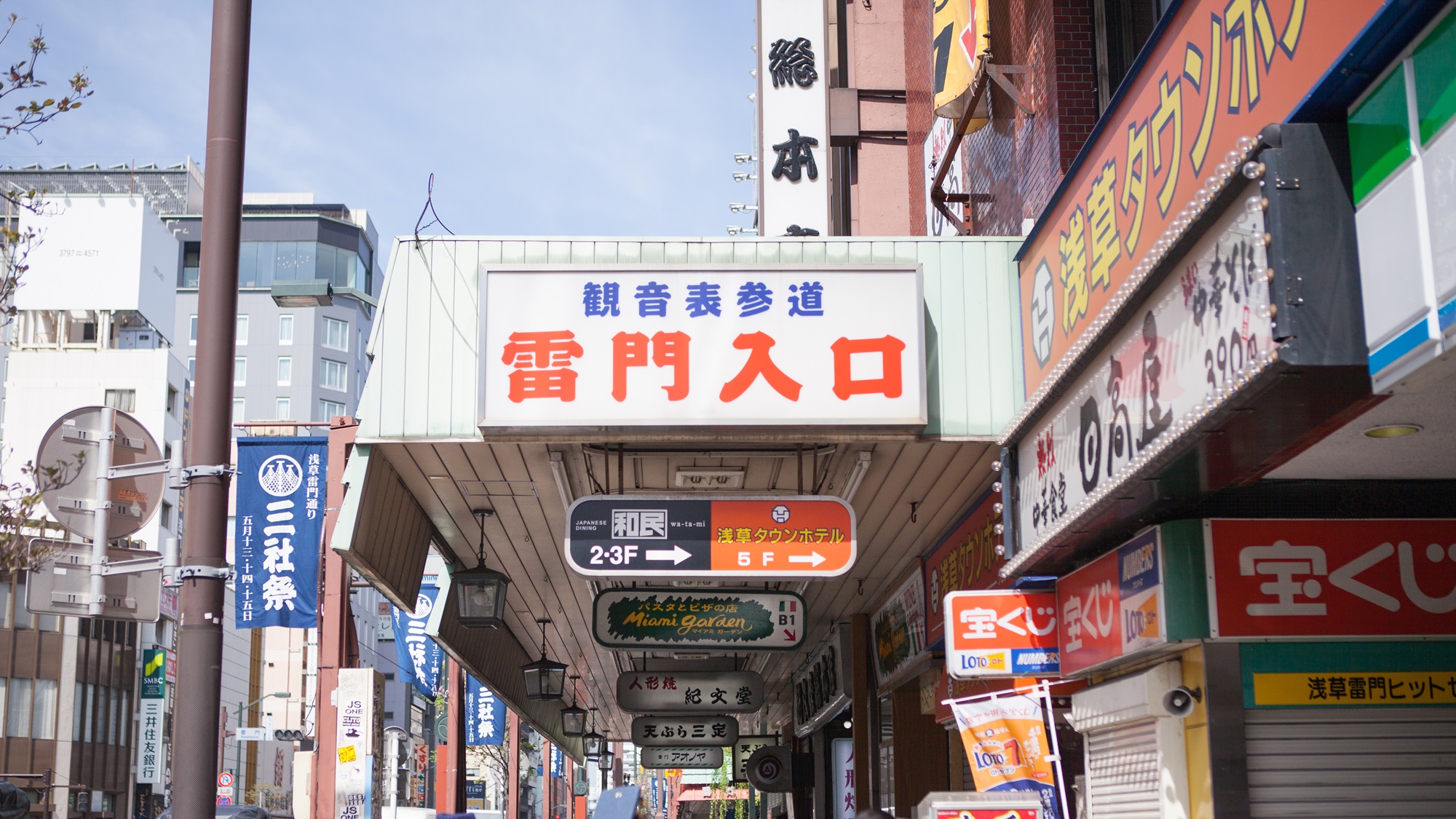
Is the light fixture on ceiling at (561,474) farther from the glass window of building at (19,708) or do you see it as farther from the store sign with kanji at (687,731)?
the glass window of building at (19,708)

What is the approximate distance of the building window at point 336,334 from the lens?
10169 centimetres

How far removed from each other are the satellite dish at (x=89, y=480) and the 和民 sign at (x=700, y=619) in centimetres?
578

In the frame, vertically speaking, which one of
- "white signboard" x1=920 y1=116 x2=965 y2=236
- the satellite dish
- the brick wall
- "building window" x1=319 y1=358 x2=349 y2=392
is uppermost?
"building window" x1=319 y1=358 x2=349 y2=392

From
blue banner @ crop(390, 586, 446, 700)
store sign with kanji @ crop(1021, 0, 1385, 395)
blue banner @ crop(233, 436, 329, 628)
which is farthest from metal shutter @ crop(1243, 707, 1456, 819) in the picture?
blue banner @ crop(390, 586, 446, 700)

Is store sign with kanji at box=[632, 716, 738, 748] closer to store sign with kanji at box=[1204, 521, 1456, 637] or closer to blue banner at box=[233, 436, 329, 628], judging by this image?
blue banner at box=[233, 436, 329, 628]

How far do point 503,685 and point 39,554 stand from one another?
11.8m

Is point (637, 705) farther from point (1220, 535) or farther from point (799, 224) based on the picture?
point (1220, 535)

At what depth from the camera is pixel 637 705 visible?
1988 cm

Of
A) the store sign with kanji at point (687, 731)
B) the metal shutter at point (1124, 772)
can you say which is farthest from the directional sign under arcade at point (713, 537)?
the store sign with kanji at point (687, 731)

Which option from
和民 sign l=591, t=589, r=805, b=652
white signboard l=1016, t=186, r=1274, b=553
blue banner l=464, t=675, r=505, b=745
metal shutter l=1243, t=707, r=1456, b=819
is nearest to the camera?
white signboard l=1016, t=186, r=1274, b=553

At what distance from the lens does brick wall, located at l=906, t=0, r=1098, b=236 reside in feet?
31.1

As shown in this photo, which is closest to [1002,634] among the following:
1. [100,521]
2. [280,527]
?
[100,521]

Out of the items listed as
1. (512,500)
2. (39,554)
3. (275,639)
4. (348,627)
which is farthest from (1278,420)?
(275,639)

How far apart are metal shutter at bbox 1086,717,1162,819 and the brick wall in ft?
12.4
